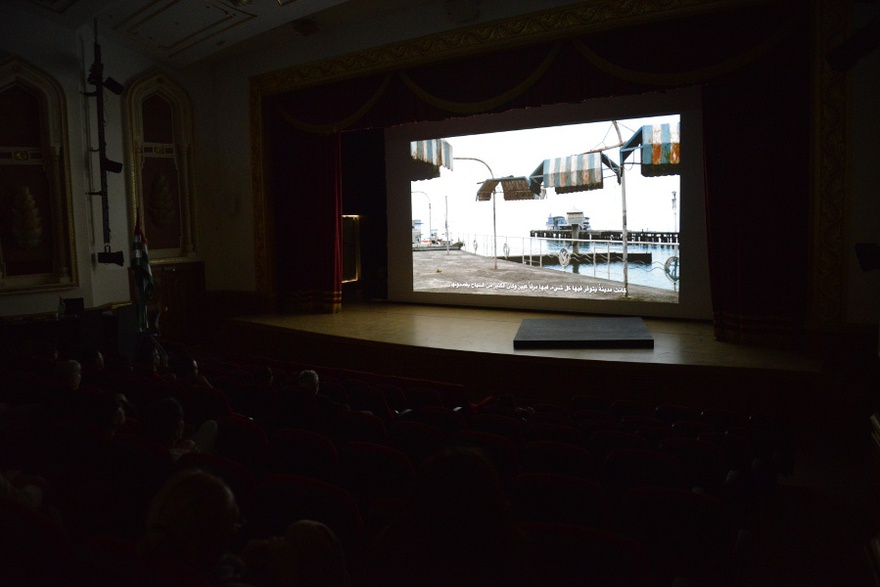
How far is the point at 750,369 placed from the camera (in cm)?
522

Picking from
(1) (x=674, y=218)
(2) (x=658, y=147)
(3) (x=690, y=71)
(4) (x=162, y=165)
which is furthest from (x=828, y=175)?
(4) (x=162, y=165)

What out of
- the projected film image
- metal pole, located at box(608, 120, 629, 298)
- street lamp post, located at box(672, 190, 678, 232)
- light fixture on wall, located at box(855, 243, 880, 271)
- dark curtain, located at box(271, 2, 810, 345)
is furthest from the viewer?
metal pole, located at box(608, 120, 629, 298)

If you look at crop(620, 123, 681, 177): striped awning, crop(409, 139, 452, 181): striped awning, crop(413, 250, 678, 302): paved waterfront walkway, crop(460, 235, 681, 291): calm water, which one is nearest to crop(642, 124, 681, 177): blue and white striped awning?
crop(620, 123, 681, 177): striped awning

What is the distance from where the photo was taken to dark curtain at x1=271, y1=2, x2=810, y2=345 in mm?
5801

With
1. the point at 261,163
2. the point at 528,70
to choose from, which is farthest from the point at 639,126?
the point at 261,163

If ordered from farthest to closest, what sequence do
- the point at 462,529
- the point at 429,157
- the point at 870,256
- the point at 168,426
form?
the point at 429,157
the point at 870,256
the point at 168,426
the point at 462,529

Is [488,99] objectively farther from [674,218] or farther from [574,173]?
[674,218]

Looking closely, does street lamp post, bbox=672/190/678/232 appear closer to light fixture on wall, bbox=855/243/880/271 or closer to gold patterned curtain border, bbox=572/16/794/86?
gold patterned curtain border, bbox=572/16/794/86

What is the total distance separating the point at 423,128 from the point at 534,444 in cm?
764

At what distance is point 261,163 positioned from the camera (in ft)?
30.4

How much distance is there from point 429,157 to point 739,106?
478 cm

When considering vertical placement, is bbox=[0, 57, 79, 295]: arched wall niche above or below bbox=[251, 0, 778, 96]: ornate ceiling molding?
below

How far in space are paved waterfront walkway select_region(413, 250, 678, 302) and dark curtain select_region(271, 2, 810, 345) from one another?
1.77 m

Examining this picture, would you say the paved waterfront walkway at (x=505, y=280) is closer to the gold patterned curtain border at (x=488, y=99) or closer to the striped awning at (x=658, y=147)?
the striped awning at (x=658, y=147)
